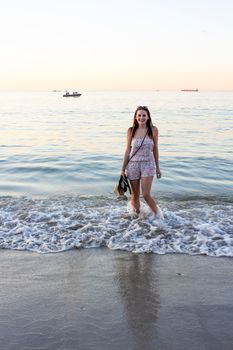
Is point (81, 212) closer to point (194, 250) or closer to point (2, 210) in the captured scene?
point (2, 210)

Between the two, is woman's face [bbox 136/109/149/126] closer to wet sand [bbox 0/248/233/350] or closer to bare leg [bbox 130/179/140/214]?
bare leg [bbox 130/179/140/214]

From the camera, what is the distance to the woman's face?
21.6 feet

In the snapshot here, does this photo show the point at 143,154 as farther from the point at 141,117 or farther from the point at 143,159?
the point at 141,117

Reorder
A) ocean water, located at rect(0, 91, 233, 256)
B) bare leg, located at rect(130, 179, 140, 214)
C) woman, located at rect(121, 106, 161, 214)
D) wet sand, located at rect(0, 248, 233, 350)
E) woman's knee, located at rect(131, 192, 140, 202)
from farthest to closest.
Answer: woman's knee, located at rect(131, 192, 140, 202), bare leg, located at rect(130, 179, 140, 214), woman, located at rect(121, 106, 161, 214), ocean water, located at rect(0, 91, 233, 256), wet sand, located at rect(0, 248, 233, 350)

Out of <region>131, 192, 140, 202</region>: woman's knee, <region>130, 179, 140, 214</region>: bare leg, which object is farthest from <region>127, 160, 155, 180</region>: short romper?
<region>131, 192, 140, 202</region>: woman's knee

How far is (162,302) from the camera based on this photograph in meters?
3.99

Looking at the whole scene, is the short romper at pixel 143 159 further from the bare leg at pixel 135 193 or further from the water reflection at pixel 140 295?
the water reflection at pixel 140 295

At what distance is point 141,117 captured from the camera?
6.63m

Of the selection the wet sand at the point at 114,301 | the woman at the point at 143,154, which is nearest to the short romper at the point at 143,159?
the woman at the point at 143,154

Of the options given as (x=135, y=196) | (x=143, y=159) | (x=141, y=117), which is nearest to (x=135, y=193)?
(x=135, y=196)

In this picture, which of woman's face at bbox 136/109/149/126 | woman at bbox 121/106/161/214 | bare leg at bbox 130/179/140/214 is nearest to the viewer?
woman's face at bbox 136/109/149/126

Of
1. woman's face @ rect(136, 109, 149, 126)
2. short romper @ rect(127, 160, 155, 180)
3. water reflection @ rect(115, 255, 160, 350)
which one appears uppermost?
woman's face @ rect(136, 109, 149, 126)

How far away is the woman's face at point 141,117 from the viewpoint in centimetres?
659

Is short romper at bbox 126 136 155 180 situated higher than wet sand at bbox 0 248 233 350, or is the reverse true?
short romper at bbox 126 136 155 180
